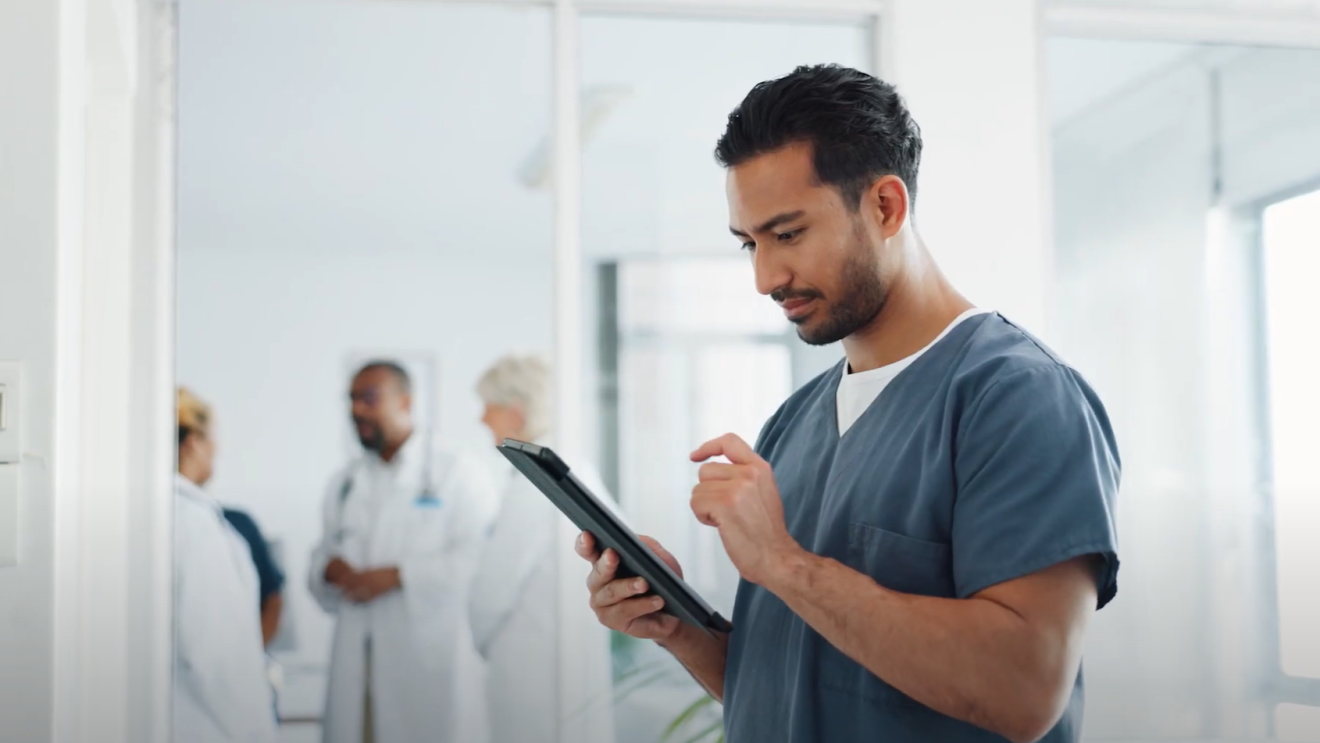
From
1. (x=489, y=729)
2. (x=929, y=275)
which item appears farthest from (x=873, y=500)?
(x=489, y=729)

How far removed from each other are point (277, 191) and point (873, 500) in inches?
61.3

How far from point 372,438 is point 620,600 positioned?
3.88ft

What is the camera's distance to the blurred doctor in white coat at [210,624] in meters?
2.15

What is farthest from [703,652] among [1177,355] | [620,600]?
[1177,355]

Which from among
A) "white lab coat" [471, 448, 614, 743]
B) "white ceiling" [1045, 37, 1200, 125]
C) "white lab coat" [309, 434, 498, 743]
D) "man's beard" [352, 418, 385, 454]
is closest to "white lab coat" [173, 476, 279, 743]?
"white lab coat" [309, 434, 498, 743]

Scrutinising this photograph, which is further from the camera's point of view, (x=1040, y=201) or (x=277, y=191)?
(x=1040, y=201)

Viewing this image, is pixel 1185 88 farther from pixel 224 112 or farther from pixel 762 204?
pixel 224 112

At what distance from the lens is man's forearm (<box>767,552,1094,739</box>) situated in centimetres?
86

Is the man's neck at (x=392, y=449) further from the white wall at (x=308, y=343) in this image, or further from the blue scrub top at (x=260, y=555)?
the blue scrub top at (x=260, y=555)

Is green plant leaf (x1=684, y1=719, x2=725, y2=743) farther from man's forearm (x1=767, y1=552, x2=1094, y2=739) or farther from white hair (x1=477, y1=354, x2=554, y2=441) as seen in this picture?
man's forearm (x1=767, y1=552, x2=1094, y2=739)

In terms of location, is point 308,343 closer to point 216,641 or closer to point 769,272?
point 216,641

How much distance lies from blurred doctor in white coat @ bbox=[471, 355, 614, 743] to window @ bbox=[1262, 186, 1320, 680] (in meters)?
1.44

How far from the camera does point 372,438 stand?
87.2 inches

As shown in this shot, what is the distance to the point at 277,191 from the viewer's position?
2203mm
